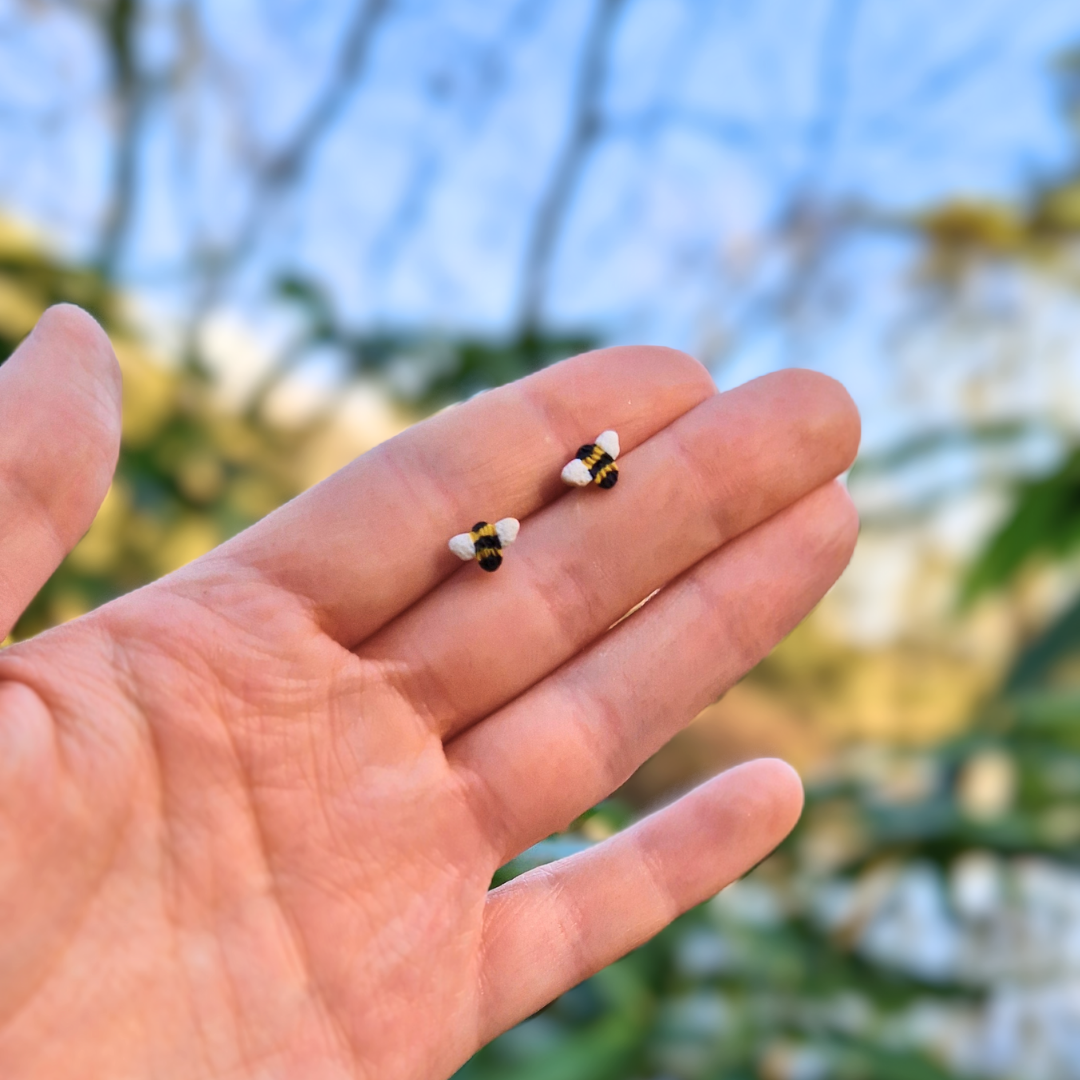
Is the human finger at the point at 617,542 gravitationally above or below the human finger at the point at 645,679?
above

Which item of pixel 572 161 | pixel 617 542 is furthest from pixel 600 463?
pixel 572 161

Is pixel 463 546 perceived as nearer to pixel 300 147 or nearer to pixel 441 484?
pixel 441 484

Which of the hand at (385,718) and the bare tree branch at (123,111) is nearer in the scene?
the hand at (385,718)

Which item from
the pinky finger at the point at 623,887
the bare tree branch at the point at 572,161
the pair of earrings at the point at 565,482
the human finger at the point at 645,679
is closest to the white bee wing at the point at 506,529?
the pair of earrings at the point at 565,482

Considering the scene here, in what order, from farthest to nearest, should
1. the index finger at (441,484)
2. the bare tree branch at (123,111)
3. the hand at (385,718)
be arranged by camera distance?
the bare tree branch at (123,111)
the index finger at (441,484)
the hand at (385,718)

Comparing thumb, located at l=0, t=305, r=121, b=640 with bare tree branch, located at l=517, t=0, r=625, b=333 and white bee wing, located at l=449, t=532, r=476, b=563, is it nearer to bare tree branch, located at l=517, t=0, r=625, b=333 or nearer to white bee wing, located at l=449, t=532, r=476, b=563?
white bee wing, located at l=449, t=532, r=476, b=563

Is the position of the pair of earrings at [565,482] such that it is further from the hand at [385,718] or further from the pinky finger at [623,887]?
the pinky finger at [623,887]

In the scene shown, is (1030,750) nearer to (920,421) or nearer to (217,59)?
(920,421)

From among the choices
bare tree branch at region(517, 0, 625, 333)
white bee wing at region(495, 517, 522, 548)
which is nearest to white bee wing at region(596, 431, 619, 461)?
white bee wing at region(495, 517, 522, 548)
